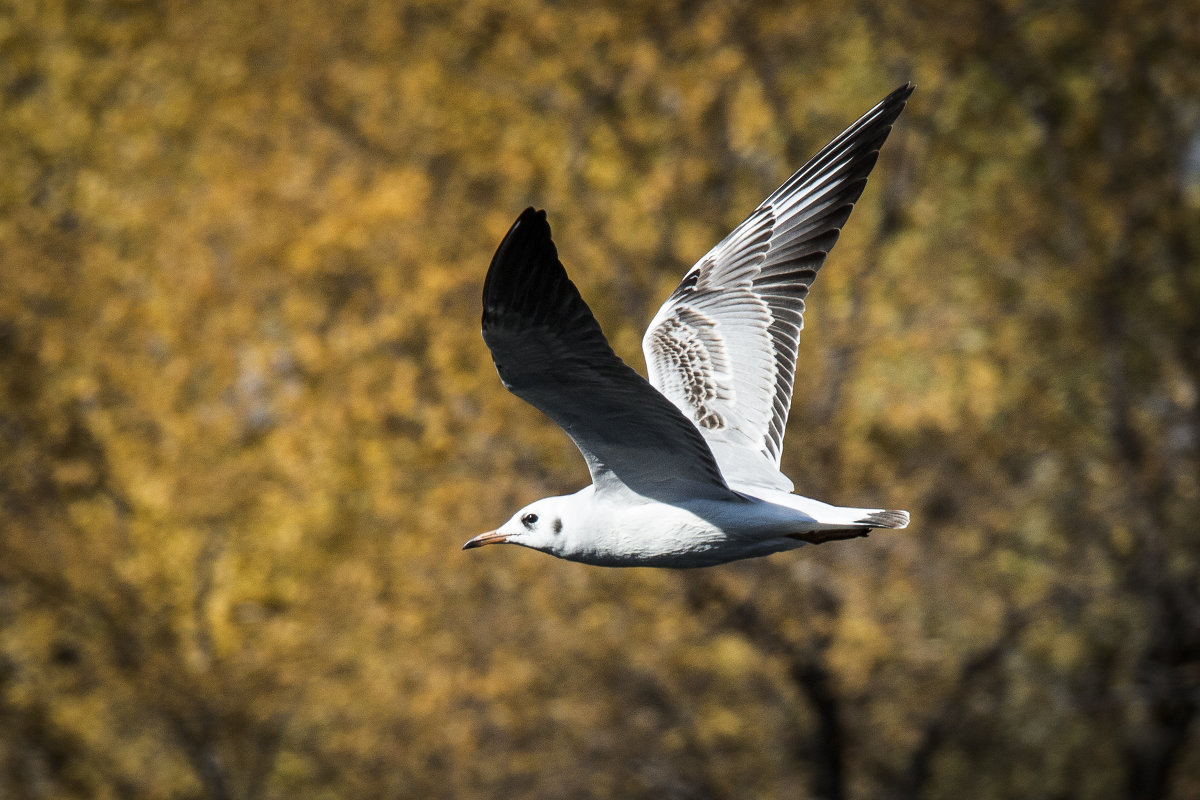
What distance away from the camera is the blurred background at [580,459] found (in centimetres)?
908

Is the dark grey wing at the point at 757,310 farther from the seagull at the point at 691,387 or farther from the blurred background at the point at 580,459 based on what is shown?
the blurred background at the point at 580,459

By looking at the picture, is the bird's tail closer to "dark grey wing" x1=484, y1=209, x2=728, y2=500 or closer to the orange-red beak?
"dark grey wing" x1=484, y1=209, x2=728, y2=500

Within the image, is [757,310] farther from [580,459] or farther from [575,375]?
[580,459]

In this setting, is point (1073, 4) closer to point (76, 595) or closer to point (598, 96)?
point (598, 96)

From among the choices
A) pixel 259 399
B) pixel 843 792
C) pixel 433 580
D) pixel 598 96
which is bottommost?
pixel 843 792

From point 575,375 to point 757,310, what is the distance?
6.44ft

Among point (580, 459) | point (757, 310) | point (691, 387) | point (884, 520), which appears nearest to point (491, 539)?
point (691, 387)

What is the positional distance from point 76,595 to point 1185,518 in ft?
25.2

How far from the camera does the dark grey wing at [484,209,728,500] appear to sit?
3.77 meters

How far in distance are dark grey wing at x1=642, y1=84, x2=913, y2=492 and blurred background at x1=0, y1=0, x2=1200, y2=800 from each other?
124 inches

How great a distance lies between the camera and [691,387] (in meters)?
5.40

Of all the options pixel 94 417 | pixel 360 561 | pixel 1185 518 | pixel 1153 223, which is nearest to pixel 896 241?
pixel 1153 223

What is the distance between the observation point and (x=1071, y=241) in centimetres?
964

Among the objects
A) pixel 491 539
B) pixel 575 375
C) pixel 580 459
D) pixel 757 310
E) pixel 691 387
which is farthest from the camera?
pixel 580 459
